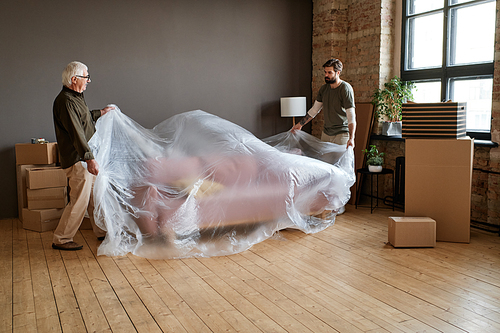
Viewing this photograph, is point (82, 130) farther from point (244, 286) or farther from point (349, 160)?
point (349, 160)

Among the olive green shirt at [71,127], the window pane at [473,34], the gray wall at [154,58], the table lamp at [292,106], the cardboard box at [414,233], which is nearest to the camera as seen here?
the olive green shirt at [71,127]

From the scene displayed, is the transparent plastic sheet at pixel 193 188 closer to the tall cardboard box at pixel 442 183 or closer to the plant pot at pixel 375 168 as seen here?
the tall cardboard box at pixel 442 183

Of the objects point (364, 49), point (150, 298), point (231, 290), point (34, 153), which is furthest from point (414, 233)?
point (34, 153)

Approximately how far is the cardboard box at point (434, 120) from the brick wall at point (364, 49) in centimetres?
78

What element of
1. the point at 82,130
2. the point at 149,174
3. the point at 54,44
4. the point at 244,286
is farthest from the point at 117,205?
→ the point at 54,44

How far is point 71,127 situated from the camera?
3.23 meters

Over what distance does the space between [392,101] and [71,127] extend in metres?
3.63

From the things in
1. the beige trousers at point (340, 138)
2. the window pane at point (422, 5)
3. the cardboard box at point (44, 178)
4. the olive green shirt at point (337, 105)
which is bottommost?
the cardboard box at point (44, 178)

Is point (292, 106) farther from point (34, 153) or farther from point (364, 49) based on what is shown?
Result: point (34, 153)

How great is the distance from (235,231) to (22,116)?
2.63 m

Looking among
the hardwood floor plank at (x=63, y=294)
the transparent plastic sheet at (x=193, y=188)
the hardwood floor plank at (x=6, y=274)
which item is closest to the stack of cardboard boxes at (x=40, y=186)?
the hardwood floor plank at (x=6, y=274)

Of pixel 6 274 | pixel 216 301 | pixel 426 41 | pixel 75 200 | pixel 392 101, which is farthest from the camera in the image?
pixel 392 101

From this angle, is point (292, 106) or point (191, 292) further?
point (292, 106)

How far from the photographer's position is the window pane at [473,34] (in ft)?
14.0
